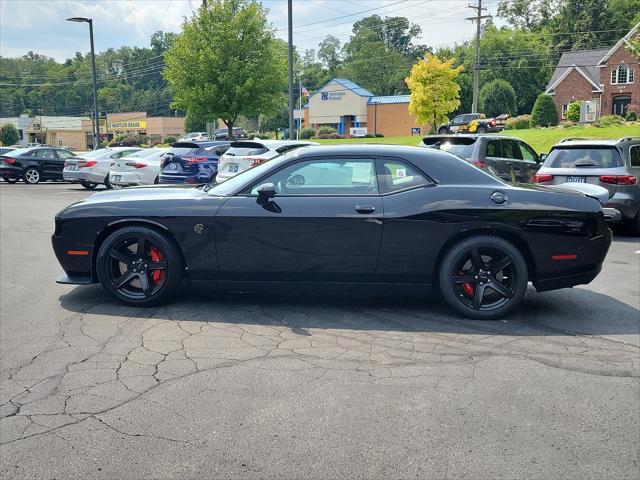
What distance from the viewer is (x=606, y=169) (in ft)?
35.0

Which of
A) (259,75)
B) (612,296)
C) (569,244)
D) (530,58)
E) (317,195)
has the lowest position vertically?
(612,296)

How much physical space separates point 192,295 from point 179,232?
3.01 ft

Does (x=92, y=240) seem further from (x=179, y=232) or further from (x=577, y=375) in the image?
(x=577, y=375)

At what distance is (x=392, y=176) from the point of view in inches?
230

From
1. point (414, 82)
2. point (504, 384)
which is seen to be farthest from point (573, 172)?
point (414, 82)

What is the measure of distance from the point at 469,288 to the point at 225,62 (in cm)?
2506

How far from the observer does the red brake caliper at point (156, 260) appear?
236 inches

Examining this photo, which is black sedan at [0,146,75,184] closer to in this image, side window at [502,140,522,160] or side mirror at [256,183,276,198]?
side window at [502,140,522,160]

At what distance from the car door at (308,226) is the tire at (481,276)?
711 mm

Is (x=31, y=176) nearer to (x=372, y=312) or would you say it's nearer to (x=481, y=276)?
(x=372, y=312)

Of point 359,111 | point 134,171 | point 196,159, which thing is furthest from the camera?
point 359,111

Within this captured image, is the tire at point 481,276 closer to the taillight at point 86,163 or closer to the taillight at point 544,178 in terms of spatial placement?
the taillight at point 544,178

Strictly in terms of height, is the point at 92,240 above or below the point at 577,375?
above

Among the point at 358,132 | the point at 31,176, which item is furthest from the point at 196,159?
the point at 358,132
